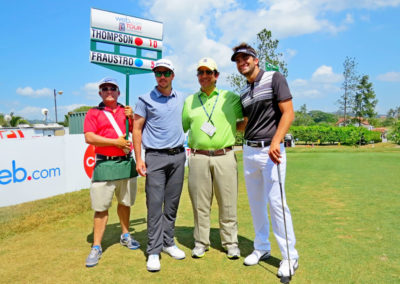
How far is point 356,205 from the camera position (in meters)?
5.84

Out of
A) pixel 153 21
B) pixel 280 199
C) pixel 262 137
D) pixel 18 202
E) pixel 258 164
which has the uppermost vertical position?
pixel 153 21

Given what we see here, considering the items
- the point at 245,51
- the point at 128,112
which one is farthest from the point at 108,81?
the point at 245,51

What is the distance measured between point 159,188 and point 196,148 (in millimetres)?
645

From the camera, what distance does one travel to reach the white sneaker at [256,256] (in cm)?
327

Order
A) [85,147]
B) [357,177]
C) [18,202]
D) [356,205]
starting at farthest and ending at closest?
[357,177], [85,147], [18,202], [356,205]

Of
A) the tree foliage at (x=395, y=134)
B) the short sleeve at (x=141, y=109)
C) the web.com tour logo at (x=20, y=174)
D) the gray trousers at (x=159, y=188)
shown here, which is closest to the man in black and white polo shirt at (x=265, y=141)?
the gray trousers at (x=159, y=188)

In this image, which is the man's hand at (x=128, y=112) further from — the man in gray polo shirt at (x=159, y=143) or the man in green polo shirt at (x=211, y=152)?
the man in green polo shirt at (x=211, y=152)

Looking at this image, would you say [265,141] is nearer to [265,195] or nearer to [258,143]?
[258,143]

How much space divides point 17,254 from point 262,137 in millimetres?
3282

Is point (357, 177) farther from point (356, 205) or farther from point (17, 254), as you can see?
point (17, 254)

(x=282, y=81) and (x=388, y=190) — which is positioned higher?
(x=282, y=81)

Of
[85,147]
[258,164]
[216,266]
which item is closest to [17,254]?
[216,266]

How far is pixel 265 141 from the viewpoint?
316 centimetres

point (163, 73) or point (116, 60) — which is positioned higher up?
point (116, 60)
